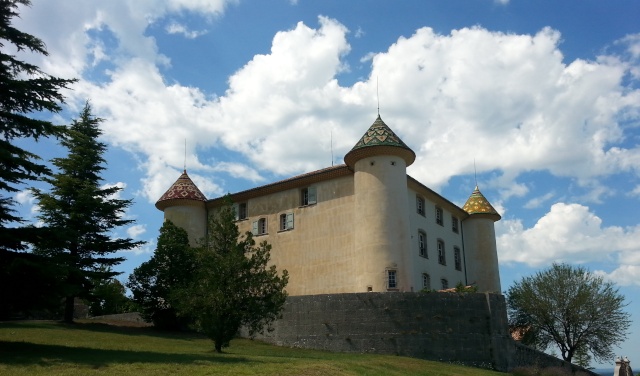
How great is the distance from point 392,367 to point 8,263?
503 inches

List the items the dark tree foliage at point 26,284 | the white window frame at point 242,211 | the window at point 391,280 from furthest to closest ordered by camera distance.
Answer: the white window frame at point 242,211
the window at point 391,280
the dark tree foliage at point 26,284

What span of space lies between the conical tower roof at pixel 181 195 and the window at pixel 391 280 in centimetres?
1480

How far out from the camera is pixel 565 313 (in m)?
39.8

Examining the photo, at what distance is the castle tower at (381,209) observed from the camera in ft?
100.0

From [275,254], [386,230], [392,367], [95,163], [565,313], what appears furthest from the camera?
[565,313]

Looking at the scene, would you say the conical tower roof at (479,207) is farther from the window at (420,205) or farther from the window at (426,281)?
the window at (426,281)

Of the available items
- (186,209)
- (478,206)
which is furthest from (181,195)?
(478,206)

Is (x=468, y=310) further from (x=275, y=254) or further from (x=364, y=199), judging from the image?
(x=275, y=254)

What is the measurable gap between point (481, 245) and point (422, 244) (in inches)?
329

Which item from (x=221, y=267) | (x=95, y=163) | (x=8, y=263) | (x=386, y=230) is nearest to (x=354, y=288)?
(x=386, y=230)

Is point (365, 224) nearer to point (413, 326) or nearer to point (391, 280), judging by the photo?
point (391, 280)

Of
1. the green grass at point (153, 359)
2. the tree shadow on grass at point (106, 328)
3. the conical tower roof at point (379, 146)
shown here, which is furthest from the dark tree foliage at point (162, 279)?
the conical tower roof at point (379, 146)

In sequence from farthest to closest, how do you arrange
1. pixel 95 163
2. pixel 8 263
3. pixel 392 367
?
1. pixel 95 163
2. pixel 392 367
3. pixel 8 263

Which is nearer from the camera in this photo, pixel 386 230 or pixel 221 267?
pixel 221 267
